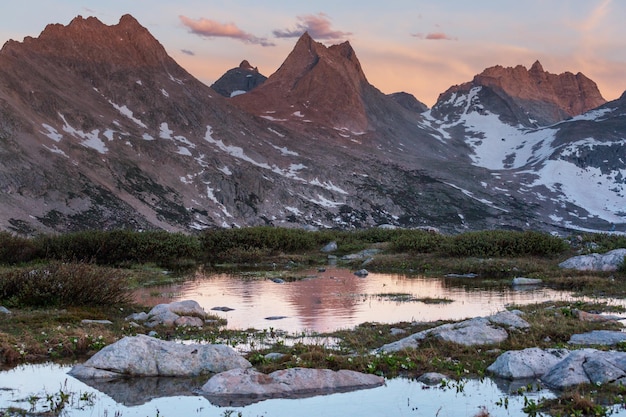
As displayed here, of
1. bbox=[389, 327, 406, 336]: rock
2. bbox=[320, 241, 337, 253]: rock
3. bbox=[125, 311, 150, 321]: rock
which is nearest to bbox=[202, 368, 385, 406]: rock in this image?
bbox=[389, 327, 406, 336]: rock

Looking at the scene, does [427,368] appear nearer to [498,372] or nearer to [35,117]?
[498,372]

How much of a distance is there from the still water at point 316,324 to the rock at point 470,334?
9.31ft

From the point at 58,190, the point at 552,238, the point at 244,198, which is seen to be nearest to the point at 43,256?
the point at 552,238

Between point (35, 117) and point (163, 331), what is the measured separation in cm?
16125

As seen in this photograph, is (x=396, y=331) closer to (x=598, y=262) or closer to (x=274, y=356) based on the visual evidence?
(x=274, y=356)

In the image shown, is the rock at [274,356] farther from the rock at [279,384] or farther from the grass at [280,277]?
the rock at [279,384]

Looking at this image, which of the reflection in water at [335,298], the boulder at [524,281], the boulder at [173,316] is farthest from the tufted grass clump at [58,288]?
the boulder at [524,281]

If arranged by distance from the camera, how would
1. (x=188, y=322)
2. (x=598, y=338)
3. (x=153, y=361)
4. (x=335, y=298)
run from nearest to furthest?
(x=153, y=361) < (x=598, y=338) < (x=188, y=322) < (x=335, y=298)

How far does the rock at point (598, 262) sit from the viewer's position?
36.4 meters

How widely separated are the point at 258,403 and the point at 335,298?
16557 mm

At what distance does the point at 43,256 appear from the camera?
42812 millimetres

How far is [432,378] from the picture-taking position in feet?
48.5

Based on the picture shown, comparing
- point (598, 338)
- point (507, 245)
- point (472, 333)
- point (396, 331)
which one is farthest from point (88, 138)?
point (598, 338)

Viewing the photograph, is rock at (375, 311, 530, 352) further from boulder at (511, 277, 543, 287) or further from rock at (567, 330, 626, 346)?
boulder at (511, 277, 543, 287)
